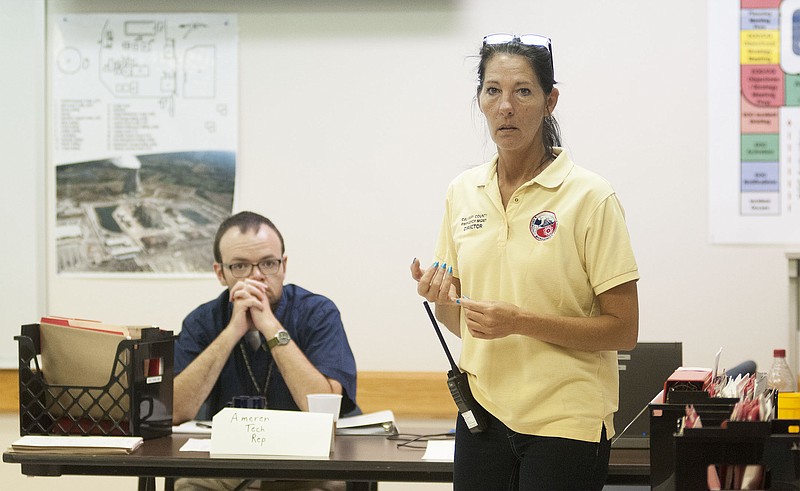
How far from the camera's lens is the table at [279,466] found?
6.28 feet

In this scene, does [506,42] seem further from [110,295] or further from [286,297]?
[110,295]

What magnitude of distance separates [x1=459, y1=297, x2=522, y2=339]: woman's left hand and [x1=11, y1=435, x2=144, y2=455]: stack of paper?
0.96m

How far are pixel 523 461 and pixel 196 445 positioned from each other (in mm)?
922

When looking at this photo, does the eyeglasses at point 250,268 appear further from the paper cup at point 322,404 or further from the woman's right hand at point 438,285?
the woman's right hand at point 438,285

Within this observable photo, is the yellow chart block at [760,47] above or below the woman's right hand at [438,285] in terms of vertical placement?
above

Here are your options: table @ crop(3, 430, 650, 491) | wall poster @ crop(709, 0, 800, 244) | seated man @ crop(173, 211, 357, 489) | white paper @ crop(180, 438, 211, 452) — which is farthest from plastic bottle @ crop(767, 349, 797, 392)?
white paper @ crop(180, 438, 211, 452)

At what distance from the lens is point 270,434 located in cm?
199

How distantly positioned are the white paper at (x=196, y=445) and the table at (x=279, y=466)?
30 mm

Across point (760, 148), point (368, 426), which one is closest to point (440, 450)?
point (368, 426)

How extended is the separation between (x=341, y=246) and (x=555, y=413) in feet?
6.58

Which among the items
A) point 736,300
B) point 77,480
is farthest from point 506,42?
point 77,480

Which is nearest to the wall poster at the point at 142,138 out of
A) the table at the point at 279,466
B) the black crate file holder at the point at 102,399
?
the black crate file holder at the point at 102,399

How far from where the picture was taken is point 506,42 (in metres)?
1.60

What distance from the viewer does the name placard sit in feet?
6.48
